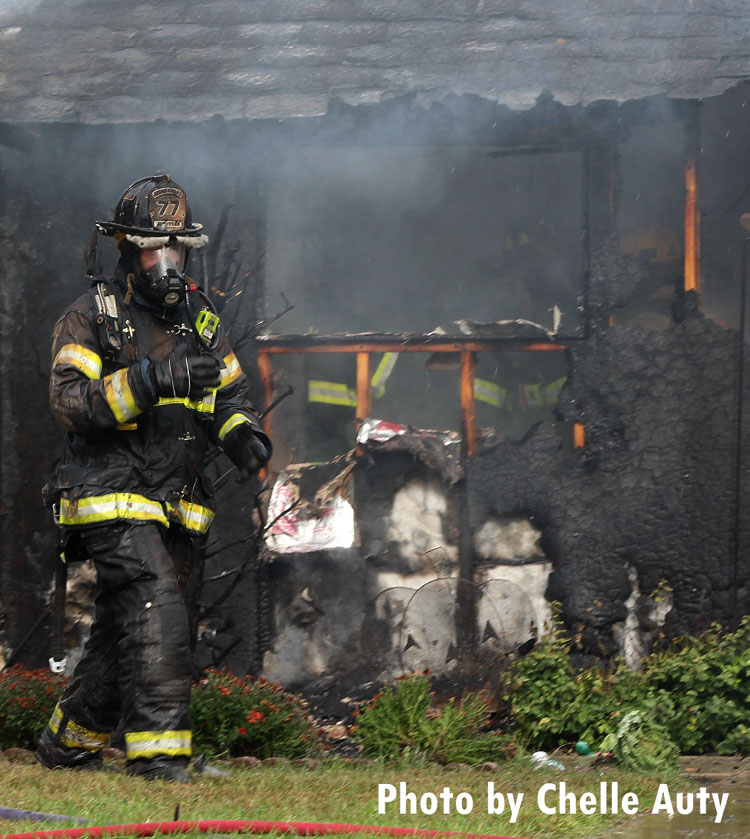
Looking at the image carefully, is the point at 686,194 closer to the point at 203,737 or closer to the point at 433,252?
the point at 433,252

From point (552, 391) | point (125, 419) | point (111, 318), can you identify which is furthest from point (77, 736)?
point (552, 391)

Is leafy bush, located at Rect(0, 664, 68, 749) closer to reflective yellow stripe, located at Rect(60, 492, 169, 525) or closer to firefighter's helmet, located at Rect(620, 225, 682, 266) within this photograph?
reflective yellow stripe, located at Rect(60, 492, 169, 525)

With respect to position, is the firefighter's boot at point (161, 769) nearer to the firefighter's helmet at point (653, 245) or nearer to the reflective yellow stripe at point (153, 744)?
the reflective yellow stripe at point (153, 744)

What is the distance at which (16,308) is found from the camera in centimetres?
702

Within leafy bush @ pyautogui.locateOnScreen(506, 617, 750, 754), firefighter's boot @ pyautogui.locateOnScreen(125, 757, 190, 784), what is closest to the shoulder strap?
firefighter's boot @ pyautogui.locateOnScreen(125, 757, 190, 784)

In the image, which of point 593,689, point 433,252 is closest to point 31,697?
point 593,689

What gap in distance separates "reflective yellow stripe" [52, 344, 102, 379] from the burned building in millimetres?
1891

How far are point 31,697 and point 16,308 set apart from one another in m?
2.32

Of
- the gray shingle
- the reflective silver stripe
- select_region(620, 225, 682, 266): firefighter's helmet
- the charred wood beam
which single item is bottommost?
the reflective silver stripe

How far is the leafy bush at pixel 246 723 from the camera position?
19.0ft

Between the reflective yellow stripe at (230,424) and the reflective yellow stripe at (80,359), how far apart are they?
647mm

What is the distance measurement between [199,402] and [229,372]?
1.08 feet

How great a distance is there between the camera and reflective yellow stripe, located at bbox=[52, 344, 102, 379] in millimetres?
5055

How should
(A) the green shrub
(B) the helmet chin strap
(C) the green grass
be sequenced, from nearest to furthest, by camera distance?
(C) the green grass < (B) the helmet chin strap < (A) the green shrub
